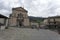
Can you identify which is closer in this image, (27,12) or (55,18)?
(55,18)

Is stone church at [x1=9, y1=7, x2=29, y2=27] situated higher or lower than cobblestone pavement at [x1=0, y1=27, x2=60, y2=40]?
higher

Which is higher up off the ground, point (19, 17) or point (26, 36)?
point (19, 17)

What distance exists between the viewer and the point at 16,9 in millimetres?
51406

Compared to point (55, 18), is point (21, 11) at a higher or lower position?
higher

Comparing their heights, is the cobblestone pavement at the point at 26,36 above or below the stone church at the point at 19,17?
below

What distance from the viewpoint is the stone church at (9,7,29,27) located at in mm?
50041

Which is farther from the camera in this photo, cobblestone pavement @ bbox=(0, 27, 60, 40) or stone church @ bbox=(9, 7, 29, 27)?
stone church @ bbox=(9, 7, 29, 27)

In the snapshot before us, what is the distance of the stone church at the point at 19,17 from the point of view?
164 feet

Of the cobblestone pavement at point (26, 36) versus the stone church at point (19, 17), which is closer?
the cobblestone pavement at point (26, 36)

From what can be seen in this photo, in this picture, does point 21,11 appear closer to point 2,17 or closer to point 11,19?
point 11,19

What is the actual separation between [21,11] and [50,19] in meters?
13.3

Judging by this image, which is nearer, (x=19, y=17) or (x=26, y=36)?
(x=26, y=36)

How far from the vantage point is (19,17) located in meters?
50.8

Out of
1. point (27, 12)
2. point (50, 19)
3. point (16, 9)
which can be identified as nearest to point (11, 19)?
point (16, 9)
